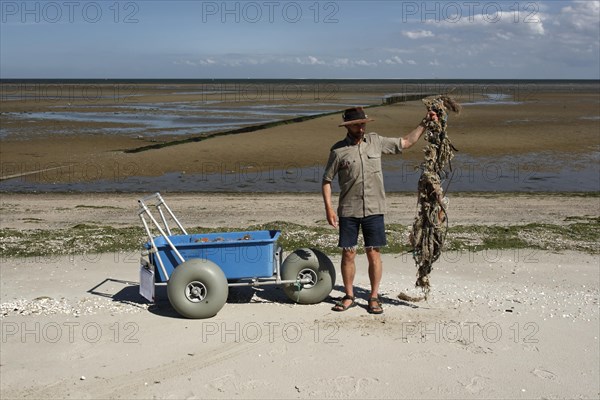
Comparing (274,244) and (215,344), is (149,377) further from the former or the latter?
(274,244)

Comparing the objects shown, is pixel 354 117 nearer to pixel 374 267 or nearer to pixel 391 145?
pixel 391 145

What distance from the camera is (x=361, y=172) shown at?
716 cm

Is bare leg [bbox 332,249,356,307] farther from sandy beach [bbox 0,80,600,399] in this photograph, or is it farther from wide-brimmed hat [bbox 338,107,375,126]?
wide-brimmed hat [bbox 338,107,375,126]

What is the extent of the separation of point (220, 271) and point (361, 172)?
1.75 m

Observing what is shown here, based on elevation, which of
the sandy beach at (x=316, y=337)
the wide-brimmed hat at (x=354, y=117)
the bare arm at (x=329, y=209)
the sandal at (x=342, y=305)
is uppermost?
the wide-brimmed hat at (x=354, y=117)

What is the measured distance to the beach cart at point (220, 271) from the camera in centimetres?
720

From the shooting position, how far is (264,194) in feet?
59.7

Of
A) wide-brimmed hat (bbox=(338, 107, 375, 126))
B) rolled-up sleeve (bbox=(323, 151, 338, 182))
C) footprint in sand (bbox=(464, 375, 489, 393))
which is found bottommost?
footprint in sand (bbox=(464, 375, 489, 393))

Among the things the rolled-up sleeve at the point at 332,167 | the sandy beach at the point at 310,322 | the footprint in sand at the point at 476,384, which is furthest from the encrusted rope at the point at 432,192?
the footprint in sand at the point at 476,384

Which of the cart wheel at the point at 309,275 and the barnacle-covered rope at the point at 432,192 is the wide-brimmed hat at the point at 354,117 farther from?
the cart wheel at the point at 309,275

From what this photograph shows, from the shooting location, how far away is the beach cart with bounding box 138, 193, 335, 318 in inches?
283

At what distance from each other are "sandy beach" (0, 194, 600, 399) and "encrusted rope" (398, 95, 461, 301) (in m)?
0.61

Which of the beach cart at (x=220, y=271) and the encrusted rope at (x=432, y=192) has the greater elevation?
the encrusted rope at (x=432, y=192)

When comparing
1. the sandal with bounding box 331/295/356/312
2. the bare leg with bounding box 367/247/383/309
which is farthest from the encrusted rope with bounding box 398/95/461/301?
the sandal with bounding box 331/295/356/312
